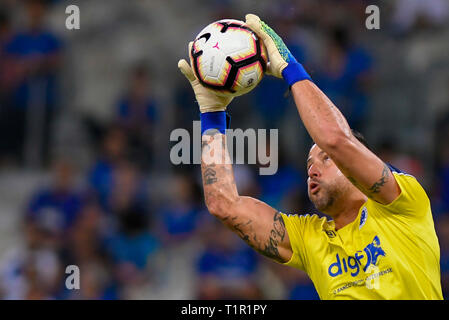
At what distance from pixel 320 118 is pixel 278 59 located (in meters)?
0.47

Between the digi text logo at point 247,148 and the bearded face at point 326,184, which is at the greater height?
the digi text logo at point 247,148

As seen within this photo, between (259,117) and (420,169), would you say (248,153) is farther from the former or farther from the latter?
(420,169)

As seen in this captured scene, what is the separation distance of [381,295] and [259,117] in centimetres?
A: 532

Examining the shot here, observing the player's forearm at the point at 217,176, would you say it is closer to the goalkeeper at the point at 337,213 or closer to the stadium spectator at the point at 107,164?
the goalkeeper at the point at 337,213

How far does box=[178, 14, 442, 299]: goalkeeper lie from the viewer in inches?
166

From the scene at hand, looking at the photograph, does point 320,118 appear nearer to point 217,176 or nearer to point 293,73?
point 293,73

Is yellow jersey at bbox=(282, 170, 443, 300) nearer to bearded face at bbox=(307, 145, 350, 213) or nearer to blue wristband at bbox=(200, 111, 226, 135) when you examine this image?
bearded face at bbox=(307, 145, 350, 213)

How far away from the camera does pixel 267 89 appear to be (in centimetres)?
944

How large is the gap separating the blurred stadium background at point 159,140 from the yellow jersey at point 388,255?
3.51m

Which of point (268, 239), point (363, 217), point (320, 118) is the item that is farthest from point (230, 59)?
point (363, 217)

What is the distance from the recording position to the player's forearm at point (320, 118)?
13.7ft

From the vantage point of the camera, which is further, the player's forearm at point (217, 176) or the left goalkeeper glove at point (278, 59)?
the player's forearm at point (217, 176)

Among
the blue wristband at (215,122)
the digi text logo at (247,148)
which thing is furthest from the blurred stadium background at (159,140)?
the blue wristband at (215,122)

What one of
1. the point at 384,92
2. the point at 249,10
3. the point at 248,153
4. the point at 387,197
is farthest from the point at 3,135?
the point at 387,197
